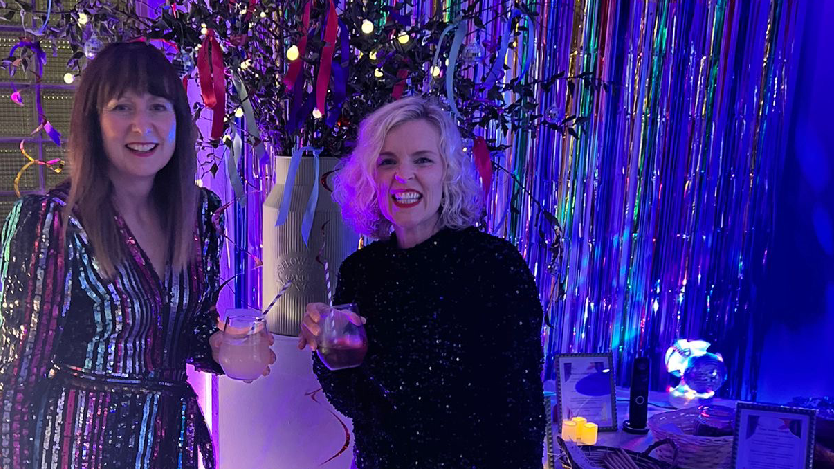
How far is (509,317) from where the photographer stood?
1215 mm

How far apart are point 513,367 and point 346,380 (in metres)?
0.38

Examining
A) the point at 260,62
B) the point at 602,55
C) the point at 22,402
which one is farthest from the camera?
the point at 602,55

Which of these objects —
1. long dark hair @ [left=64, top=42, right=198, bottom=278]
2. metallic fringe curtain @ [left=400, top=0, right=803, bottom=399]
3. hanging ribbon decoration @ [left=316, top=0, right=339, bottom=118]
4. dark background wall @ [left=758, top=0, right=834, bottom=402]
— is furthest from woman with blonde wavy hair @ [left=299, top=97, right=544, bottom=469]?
dark background wall @ [left=758, top=0, right=834, bottom=402]

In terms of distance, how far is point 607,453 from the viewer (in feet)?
5.73

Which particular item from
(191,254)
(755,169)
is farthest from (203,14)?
(755,169)

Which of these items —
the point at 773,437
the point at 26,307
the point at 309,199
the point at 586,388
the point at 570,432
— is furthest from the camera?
the point at 586,388

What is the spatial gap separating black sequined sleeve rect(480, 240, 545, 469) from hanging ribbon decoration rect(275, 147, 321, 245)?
47cm

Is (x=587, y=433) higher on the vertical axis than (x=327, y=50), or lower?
lower

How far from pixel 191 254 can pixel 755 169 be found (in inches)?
84.4

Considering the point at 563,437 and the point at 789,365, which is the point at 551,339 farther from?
the point at 789,365

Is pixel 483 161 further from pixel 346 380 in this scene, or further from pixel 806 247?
pixel 806 247

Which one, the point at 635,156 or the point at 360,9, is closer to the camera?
the point at 360,9

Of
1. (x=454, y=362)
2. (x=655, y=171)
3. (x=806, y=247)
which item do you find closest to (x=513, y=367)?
(x=454, y=362)

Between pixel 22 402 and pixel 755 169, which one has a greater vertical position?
pixel 755 169
